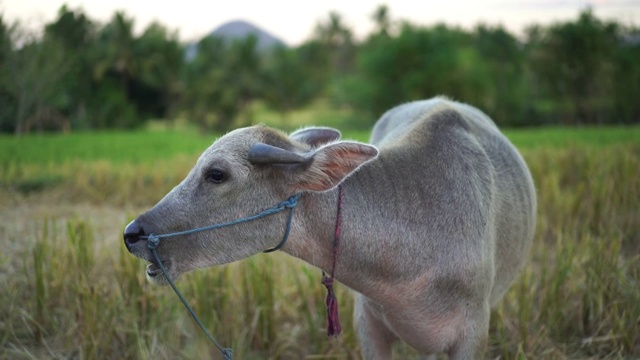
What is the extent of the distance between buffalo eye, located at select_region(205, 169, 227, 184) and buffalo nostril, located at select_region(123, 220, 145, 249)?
327 mm

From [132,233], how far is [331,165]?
811 mm

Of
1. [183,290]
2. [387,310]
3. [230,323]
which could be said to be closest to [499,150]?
[387,310]

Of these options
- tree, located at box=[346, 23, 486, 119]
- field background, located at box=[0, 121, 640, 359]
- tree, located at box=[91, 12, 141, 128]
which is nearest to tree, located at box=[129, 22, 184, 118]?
tree, located at box=[91, 12, 141, 128]

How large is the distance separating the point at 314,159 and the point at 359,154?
0.17 metres

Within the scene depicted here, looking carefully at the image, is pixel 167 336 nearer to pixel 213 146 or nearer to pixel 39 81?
pixel 213 146

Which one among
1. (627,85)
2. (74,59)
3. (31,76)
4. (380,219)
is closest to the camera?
(380,219)

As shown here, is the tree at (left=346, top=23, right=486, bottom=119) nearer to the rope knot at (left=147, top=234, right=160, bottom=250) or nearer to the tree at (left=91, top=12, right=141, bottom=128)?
the tree at (left=91, top=12, right=141, bottom=128)

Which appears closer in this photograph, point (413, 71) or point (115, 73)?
point (115, 73)

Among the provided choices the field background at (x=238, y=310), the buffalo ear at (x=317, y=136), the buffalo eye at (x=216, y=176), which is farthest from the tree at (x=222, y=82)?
the buffalo eye at (x=216, y=176)

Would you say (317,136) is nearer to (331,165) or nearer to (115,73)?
(331,165)

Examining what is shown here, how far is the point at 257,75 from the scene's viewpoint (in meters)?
43.3

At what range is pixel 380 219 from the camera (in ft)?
8.28

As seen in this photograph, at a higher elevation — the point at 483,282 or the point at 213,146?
the point at 213,146

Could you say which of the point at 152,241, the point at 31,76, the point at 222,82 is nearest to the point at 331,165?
the point at 152,241
